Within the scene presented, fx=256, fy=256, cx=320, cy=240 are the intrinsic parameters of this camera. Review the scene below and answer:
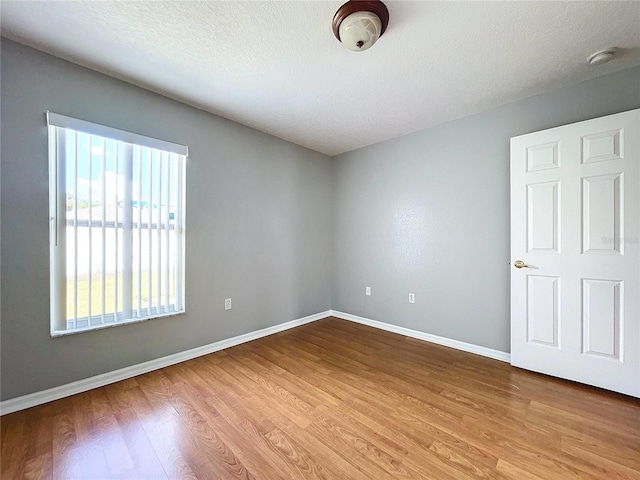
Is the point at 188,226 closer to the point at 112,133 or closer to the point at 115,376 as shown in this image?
the point at 112,133

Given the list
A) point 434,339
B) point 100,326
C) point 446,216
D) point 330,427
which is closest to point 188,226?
point 100,326

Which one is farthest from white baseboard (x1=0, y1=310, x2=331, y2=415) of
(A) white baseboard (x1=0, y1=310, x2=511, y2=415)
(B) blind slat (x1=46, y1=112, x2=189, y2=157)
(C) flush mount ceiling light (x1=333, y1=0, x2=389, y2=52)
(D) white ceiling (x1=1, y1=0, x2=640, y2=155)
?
(C) flush mount ceiling light (x1=333, y1=0, x2=389, y2=52)

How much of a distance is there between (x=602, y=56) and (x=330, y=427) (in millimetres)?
3112

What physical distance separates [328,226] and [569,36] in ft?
9.89

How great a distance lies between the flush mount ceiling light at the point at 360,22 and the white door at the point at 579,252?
170cm

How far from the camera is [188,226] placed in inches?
100

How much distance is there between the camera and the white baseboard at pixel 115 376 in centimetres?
174

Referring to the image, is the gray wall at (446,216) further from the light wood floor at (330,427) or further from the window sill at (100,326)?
the window sill at (100,326)

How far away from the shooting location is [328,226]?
13.3 feet

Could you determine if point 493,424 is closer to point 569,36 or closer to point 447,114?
point 569,36

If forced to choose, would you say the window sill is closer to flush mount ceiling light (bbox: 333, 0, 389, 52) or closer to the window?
the window

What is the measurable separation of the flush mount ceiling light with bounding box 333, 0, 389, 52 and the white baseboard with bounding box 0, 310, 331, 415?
2909mm

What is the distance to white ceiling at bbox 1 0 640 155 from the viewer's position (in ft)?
4.85

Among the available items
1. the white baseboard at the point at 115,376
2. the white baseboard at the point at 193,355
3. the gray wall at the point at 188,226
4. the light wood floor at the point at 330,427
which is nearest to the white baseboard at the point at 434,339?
the white baseboard at the point at 193,355
